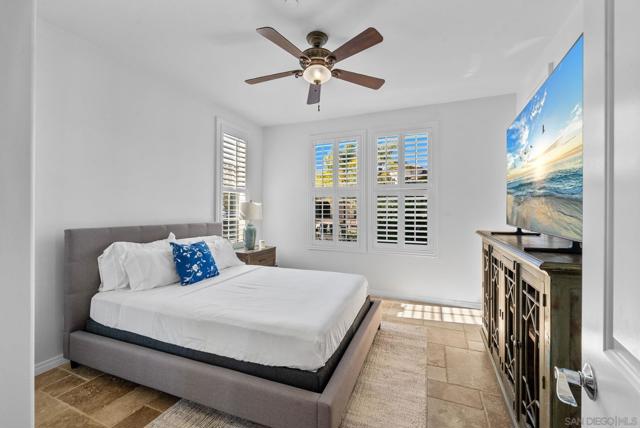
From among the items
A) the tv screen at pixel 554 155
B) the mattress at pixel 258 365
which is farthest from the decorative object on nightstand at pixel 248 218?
the tv screen at pixel 554 155

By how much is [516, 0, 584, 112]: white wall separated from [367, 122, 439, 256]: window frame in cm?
109

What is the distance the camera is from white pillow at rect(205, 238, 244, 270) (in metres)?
3.22

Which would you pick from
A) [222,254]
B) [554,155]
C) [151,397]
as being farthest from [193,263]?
[554,155]

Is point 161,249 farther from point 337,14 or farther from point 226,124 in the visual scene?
point 337,14

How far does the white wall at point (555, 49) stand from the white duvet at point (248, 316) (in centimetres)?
242

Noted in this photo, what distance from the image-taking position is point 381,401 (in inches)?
77.4

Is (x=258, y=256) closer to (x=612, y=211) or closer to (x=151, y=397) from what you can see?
(x=151, y=397)

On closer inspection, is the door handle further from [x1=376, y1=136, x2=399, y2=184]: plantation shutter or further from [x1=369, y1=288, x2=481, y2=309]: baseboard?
[x1=376, y1=136, x2=399, y2=184]: plantation shutter

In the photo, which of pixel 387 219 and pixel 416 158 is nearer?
pixel 416 158

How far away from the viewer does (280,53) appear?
2.71 m

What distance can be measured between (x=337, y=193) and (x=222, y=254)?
2.13 meters

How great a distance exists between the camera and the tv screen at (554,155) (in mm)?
1330

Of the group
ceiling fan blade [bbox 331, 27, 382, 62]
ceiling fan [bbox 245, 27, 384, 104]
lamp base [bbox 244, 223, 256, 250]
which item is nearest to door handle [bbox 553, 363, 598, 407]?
ceiling fan blade [bbox 331, 27, 382, 62]

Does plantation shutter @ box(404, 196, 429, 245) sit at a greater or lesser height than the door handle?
greater
